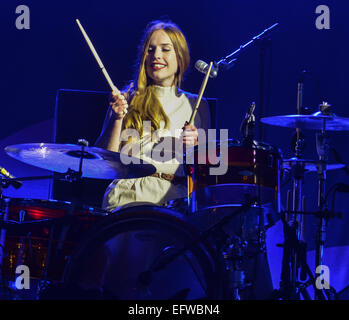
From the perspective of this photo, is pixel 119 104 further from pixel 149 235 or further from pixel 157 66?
pixel 149 235

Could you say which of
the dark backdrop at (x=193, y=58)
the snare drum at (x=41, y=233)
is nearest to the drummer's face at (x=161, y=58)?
the dark backdrop at (x=193, y=58)

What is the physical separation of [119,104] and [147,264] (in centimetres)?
144

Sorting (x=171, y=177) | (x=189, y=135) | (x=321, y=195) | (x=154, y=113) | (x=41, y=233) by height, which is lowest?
(x=41, y=233)

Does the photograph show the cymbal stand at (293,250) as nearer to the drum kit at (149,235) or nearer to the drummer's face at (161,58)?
the drum kit at (149,235)

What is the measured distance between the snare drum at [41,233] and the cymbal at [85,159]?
0.23m

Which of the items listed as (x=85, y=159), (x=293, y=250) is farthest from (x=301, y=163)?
(x=85, y=159)

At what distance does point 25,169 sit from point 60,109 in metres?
0.53

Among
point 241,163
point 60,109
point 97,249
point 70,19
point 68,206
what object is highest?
point 70,19

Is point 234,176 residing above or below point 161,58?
below

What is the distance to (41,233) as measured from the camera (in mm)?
2666

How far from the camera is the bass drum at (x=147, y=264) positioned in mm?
2389

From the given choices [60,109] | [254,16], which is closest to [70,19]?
[60,109]

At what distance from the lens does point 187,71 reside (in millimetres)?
4105

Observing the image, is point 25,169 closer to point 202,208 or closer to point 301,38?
point 202,208
